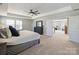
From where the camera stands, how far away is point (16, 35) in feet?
11.1

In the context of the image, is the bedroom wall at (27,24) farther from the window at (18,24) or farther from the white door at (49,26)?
the white door at (49,26)

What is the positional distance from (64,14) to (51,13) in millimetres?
777

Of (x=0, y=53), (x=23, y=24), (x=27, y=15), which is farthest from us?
(x=27, y=15)

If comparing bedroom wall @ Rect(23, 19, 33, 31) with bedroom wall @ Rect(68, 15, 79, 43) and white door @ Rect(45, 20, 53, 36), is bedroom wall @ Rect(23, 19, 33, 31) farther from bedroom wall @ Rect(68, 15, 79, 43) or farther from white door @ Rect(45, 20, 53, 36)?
white door @ Rect(45, 20, 53, 36)

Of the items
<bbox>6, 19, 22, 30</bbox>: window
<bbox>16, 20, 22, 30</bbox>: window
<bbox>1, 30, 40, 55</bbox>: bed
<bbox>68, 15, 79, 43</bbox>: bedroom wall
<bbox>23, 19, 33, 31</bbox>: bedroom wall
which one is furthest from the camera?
<bbox>68, 15, 79, 43</bbox>: bedroom wall

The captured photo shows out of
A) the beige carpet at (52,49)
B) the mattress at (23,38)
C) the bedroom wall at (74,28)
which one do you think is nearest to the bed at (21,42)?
the mattress at (23,38)

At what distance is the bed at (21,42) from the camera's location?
2744mm

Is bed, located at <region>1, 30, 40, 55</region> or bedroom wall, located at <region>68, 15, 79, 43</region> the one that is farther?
bedroom wall, located at <region>68, 15, 79, 43</region>

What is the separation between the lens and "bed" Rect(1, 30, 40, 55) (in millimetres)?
2744

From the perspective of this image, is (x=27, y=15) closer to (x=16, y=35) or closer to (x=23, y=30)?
(x=23, y=30)

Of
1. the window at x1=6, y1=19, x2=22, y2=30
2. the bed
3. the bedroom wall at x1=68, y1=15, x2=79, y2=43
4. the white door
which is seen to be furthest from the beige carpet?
the white door

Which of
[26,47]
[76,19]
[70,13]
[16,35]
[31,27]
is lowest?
[26,47]

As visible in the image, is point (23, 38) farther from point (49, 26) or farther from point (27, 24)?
point (49, 26)

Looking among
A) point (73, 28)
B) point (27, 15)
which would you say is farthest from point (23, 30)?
point (73, 28)
